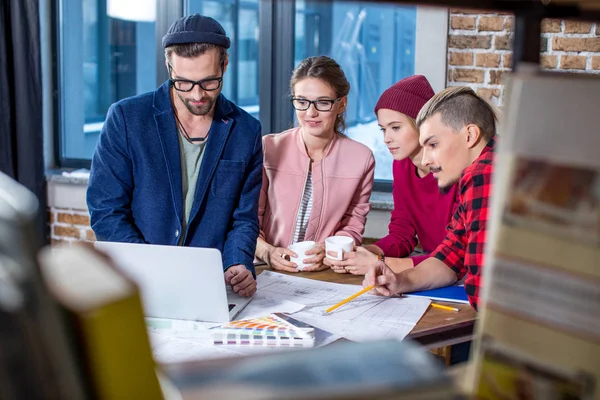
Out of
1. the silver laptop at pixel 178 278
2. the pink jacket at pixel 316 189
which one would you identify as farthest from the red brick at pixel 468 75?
the silver laptop at pixel 178 278

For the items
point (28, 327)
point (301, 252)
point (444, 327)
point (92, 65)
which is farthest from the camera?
point (92, 65)

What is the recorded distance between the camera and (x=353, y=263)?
225cm

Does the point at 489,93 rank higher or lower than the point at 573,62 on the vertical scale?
lower

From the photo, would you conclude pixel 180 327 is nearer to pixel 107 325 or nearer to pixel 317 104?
pixel 317 104

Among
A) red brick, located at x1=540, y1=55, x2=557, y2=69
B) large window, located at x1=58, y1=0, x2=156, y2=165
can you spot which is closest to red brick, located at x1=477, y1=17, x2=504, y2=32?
red brick, located at x1=540, y1=55, x2=557, y2=69

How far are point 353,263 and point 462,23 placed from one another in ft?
5.17

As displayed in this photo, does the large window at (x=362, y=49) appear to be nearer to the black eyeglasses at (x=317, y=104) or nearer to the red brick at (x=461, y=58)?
the red brick at (x=461, y=58)

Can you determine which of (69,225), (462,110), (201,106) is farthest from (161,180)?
(69,225)

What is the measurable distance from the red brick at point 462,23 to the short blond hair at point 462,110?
1320 mm

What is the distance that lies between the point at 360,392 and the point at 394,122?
2393 mm

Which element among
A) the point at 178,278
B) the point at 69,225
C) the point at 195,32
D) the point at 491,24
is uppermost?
the point at 491,24

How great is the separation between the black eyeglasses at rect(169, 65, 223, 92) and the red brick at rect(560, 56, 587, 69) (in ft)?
Result: 5.51

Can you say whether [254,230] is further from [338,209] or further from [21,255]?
[21,255]

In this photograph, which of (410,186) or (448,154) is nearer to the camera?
(448,154)
